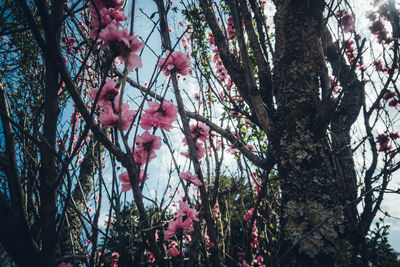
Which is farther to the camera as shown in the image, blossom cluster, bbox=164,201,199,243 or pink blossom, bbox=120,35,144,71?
blossom cluster, bbox=164,201,199,243

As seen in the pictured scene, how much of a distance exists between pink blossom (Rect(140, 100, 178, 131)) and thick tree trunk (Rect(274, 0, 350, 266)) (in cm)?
79

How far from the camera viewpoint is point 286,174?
130 cm

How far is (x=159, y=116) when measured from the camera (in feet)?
2.97

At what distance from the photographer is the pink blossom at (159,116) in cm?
91

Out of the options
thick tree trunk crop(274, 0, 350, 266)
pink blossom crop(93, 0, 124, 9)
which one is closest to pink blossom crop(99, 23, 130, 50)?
pink blossom crop(93, 0, 124, 9)

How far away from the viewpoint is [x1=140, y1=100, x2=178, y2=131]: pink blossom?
0.91 meters

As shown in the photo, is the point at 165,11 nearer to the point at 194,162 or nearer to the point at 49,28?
the point at 49,28

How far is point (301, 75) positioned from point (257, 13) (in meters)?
0.74

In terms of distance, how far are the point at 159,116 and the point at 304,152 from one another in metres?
0.91

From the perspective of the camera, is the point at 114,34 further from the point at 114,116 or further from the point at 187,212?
the point at 187,212

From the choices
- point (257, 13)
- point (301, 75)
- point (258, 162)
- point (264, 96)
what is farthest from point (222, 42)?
point (258, 162)

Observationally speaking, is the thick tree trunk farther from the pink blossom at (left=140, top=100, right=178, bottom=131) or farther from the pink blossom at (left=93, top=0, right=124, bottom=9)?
the pink blossom at (left=93, top=0, right=124, bottom=9)

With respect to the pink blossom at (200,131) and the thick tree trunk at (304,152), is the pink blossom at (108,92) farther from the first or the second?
the thick tree trunk at (304,152)

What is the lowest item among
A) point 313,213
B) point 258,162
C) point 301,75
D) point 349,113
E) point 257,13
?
point 313,213
